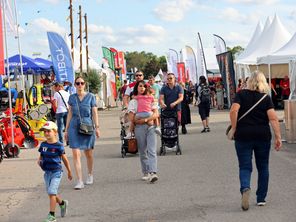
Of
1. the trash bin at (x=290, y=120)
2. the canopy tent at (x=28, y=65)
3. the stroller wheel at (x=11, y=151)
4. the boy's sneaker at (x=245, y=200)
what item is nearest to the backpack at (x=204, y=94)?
the trash bin at (x=290, y=120)

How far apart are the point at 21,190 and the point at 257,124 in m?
4.09

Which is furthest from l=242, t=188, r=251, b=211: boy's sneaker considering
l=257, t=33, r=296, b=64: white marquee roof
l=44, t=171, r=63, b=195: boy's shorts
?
l=257, t=33, r=296, b=64: white marquee roof

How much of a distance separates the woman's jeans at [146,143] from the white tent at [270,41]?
21.8 metres

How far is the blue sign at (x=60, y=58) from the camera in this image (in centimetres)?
2291

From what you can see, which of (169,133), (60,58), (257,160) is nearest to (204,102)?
(169,133)

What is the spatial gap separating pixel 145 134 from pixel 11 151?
202 inches

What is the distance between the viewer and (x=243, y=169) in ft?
24.8

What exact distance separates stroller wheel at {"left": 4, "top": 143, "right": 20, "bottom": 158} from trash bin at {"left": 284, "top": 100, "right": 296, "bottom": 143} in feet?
20.7

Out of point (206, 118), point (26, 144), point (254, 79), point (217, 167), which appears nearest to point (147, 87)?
point (217, 167)

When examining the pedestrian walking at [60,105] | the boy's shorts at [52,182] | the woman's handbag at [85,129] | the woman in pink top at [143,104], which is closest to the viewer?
the boy's shorts at [52,182]

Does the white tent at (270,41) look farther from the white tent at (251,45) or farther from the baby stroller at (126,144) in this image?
the baby stroller at (126,144)

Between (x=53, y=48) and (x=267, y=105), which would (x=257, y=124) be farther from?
(x=53, y=48)

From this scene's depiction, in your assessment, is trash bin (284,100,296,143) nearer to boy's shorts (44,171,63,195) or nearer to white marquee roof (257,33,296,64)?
boy's shorts (44,171,63,195)

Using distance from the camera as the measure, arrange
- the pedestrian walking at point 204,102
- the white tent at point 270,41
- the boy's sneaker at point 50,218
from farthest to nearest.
A: the white tent at point 270,41 < the pedestrian walking at point 204,102 < the boy's sneaker at point 50,218
